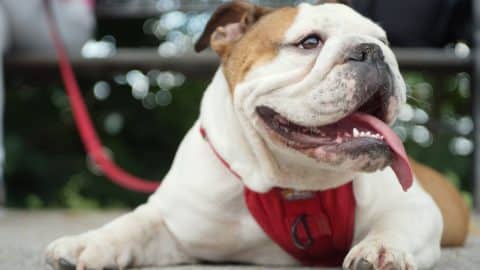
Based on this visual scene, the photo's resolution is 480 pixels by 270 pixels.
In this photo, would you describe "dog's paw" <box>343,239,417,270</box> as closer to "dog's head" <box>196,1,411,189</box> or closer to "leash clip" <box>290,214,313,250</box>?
"dog's head" <box>196,1,411,189</box>

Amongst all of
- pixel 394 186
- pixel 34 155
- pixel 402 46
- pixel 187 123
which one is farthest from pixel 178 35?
pixel 394 186

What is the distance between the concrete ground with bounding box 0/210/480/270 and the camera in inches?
96.1

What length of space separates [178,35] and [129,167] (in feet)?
2.90

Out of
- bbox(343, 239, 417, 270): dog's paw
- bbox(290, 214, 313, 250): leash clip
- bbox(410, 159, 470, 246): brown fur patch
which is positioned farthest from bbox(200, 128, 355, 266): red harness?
bbox(410, 159, 470, 246): brown fur patch

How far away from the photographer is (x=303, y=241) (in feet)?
7.81

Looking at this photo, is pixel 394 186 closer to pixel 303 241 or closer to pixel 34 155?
pixel 303 241

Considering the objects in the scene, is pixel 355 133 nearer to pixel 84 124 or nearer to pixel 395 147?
pixel 395 147

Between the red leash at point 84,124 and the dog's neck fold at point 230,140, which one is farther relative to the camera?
the red leash at point 84,124

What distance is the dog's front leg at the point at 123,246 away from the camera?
223 cm

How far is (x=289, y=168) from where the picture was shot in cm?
228

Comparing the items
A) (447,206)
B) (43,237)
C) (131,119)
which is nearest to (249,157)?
(447,206)

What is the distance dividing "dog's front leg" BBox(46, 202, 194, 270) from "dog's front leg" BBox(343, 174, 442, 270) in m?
0.52

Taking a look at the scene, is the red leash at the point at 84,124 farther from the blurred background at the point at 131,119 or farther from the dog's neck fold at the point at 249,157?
the dog's neck fold at the point at 249,157

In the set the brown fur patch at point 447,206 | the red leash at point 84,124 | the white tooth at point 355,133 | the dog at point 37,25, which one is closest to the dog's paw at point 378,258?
the white tooth at point 355,133
